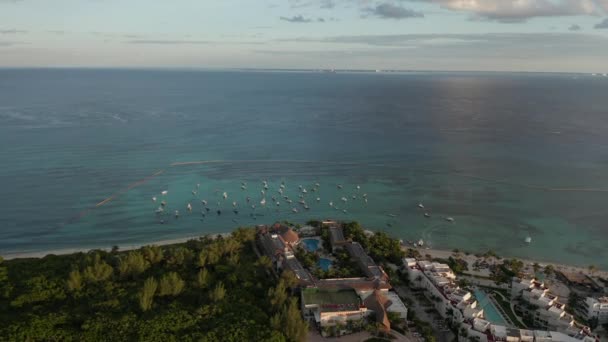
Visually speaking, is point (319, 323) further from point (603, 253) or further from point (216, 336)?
point (603, 253)

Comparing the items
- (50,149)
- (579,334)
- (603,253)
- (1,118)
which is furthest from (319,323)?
(1,118)

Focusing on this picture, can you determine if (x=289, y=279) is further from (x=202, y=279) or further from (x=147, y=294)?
(x=147, y=294)

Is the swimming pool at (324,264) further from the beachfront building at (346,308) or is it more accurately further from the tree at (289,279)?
the tree at (289,279)

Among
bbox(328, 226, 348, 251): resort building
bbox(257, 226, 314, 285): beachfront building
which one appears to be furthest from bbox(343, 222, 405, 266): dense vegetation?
bbox(257, 226, 314, 285): beachfront building

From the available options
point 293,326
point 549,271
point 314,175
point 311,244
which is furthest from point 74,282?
point 314,175

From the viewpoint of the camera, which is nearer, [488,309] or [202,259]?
[488,309]

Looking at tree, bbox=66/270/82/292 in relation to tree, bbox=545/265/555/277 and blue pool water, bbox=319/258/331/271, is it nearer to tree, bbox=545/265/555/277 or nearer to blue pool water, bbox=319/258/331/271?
blue pool water, bbox=319/258/331/271
